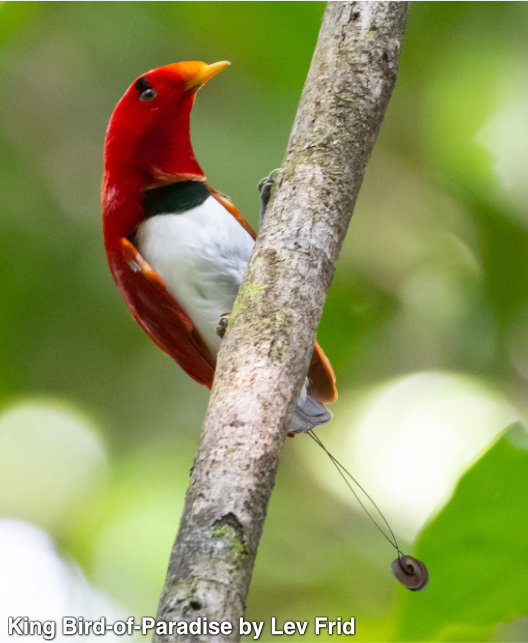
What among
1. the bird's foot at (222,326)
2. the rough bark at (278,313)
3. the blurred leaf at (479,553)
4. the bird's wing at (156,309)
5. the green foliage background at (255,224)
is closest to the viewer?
the rough bark at (278,313)

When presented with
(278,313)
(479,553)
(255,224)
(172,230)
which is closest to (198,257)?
(172,230)

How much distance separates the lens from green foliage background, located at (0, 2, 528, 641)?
132 inches

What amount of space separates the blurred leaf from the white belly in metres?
0.81

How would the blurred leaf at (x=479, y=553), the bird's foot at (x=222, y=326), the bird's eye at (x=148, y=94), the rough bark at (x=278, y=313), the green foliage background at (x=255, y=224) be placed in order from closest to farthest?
the rough bark at (x=278, y=313)
the blurred leaf at (x=479, y=553)
the bird's foot at (x=222, y=326)
the bird's eye at (x=148, y=94)
the green foliage background at (x=255, y=224)

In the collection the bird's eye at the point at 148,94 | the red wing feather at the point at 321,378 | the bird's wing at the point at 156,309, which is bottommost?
the red wing feather at the point at 321,378

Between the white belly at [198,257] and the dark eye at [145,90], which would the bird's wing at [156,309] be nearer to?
the white belly at [198,257]

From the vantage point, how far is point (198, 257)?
6.84ft

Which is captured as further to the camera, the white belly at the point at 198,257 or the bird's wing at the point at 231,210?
the bird's wing at the point at 231,210

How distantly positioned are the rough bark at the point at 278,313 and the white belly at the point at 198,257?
57 centimetres

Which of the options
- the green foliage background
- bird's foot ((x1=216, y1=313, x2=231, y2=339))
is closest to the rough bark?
bird's foot ((x1=216, y1=313, x2=231, y2=339))

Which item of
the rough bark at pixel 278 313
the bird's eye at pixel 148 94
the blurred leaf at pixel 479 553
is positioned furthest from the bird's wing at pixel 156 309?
the blurred leaf at pixel 479 553

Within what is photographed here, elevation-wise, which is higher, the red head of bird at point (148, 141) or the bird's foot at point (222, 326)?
the red head of bird at point (148, 141)

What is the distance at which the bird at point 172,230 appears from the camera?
209cm

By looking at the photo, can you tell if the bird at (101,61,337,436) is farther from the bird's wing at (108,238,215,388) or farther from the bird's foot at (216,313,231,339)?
the bird's foot at (216,313,231,339)
